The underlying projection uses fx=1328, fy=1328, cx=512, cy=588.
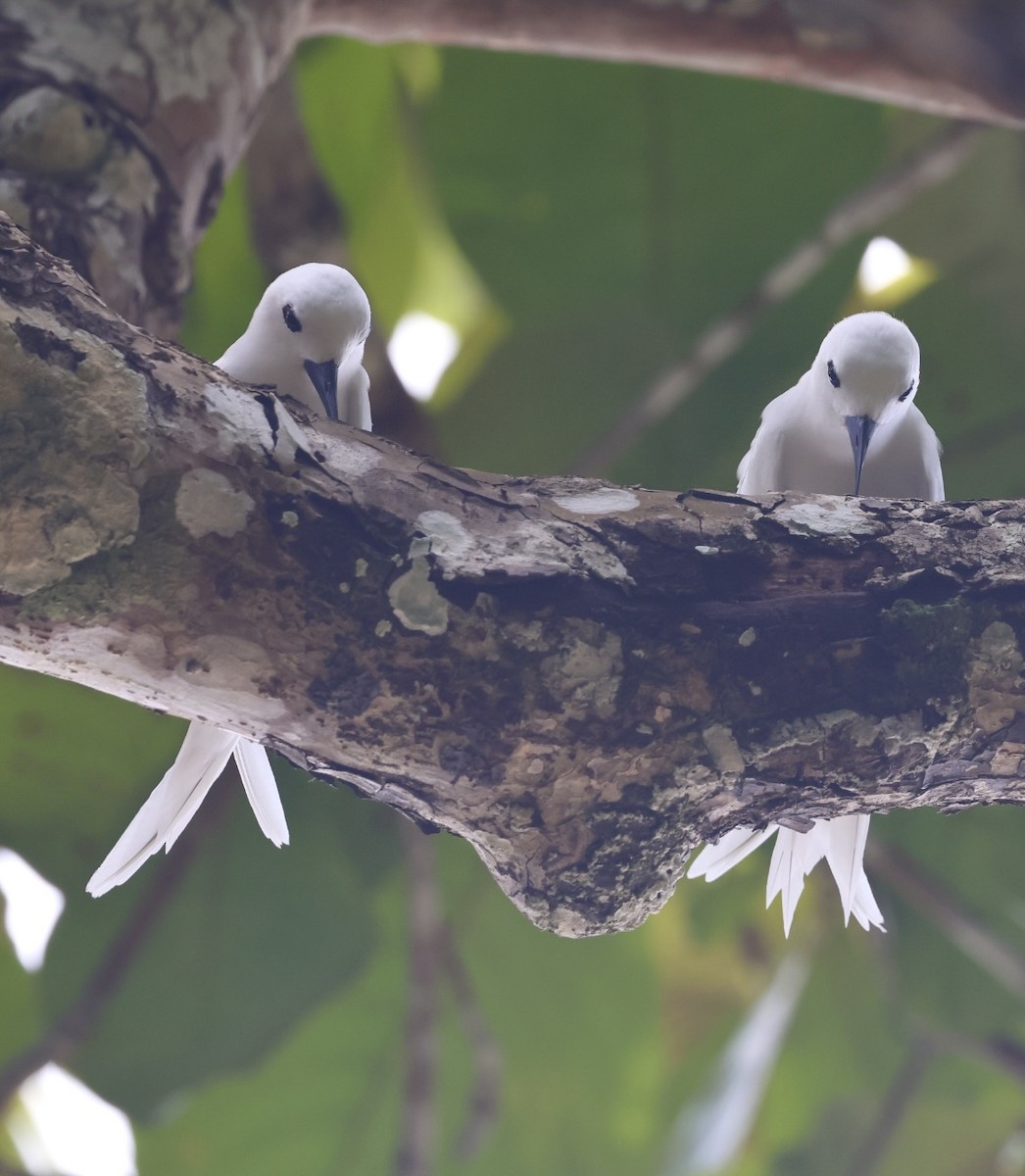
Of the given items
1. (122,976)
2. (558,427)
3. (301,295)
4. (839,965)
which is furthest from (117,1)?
(839,965)

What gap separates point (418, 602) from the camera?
1719 mm

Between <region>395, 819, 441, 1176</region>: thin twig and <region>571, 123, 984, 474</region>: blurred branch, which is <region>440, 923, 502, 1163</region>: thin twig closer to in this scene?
<region>395, 819, 441, 1176</region>: thin twig

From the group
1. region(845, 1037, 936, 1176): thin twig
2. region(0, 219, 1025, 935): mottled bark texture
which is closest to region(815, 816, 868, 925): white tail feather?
region(0, 219, 1025, 935): mottled bark texture

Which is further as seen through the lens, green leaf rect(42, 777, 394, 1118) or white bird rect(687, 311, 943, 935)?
green leaf rect(42, 777, 394, 1118)

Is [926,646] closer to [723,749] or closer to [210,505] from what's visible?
[723,749]

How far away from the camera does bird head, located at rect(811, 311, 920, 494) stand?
109 inches

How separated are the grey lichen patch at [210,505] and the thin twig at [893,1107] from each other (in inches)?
157

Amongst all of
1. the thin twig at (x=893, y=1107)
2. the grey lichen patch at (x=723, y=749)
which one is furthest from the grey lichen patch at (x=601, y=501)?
the thin twig at (x=893, y=1107)

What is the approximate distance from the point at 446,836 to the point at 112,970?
1100 millimetres

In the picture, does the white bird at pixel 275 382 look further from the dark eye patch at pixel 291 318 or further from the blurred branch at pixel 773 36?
the blurred branch at pixel 773 36

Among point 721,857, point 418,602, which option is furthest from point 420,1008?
point 418,602

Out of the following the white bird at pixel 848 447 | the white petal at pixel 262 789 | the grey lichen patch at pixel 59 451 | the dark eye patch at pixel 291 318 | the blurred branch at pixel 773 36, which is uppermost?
the blurred branch at pixel 773 36

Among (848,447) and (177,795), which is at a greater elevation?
(848,447)

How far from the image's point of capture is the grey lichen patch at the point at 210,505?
63.8 inches
